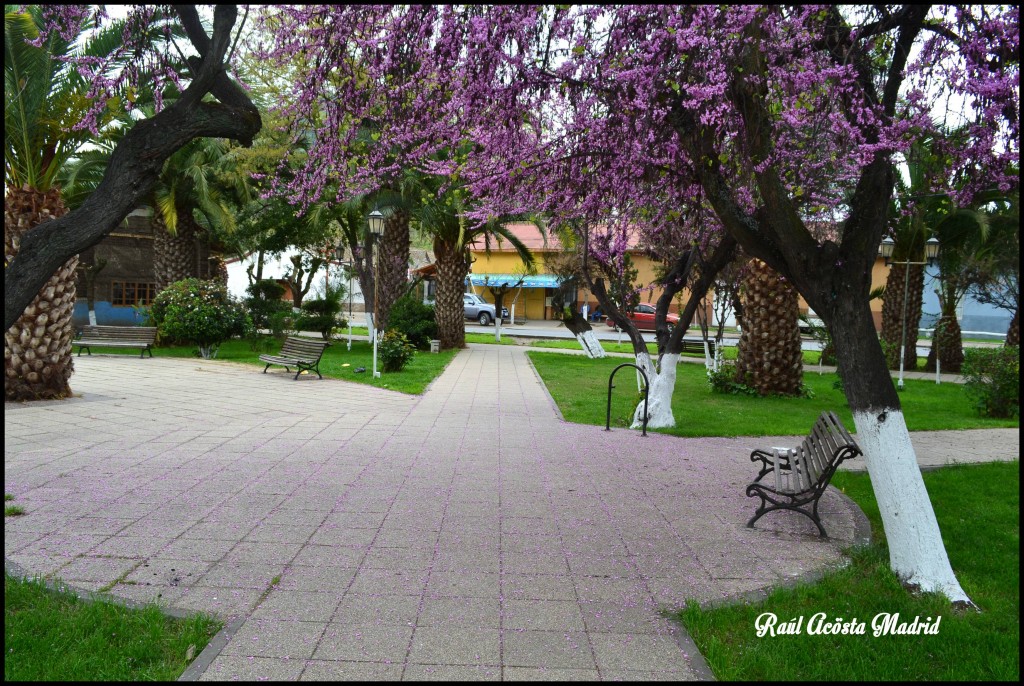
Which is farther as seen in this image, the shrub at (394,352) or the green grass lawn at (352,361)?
the shrub at (394,352)

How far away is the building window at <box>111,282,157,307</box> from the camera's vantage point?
2652 cm

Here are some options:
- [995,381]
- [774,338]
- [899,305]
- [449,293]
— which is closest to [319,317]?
[449,293]

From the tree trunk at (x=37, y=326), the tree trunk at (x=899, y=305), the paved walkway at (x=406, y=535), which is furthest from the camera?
the tree trunk at (x=899, y=305)

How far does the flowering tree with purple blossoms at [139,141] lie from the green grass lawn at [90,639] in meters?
1.50

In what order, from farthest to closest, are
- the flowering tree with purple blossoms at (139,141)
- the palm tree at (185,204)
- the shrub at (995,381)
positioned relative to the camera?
the palm tree at (185,204) < the shrub at (995,381) < the flowering tree with purple blossoms at (139,141)

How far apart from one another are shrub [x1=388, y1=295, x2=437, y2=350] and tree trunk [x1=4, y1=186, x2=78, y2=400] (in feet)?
38.9

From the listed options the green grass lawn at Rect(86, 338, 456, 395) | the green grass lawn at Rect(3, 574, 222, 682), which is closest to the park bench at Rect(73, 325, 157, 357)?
the green grass lawn at Rect(86, 338, 456, 395)

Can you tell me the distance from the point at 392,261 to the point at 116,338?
26.6 ft

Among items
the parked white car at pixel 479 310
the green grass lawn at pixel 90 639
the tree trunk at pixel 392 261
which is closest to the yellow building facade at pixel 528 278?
the parked white car at pixel 479 310

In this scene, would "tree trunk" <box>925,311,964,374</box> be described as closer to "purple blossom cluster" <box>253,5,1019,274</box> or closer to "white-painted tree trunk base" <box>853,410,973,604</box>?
"purple blossom cluster" <box>253,5,1019,274</box>

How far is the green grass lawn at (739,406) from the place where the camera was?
410 inches

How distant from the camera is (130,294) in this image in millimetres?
26844

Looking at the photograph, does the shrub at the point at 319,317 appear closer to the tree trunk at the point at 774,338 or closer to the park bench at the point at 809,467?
the tree trunk at the point at 774,338

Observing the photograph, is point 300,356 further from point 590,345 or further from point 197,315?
point 590,345
